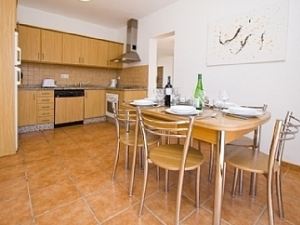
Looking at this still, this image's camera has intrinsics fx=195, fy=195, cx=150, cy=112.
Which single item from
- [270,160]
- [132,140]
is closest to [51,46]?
[132,140]

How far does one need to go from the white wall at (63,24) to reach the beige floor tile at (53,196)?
366cm

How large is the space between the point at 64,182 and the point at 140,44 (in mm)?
3638

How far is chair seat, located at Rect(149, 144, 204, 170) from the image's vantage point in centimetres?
132

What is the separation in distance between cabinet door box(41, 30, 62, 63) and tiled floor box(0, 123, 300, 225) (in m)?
2.27

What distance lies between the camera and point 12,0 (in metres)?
2.38

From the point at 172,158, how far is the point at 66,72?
4.15 m

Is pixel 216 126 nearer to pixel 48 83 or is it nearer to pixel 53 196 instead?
pixel 53 196

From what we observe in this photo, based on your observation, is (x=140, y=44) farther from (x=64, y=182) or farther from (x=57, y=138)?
(x=64, y=182)

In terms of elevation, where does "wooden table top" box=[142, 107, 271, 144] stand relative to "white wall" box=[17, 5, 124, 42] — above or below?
below

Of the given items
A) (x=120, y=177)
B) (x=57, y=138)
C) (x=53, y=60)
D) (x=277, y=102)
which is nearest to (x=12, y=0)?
(x=53, y=60)

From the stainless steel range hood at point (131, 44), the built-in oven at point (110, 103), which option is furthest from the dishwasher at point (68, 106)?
the stainless steel range hood at point (131, 44)

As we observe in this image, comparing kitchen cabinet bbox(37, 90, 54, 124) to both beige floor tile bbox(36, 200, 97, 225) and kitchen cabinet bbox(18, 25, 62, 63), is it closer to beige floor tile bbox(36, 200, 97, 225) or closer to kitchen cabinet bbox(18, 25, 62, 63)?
kitchen cabinet bbox(18, 25, 62, 63)

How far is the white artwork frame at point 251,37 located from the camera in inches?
91.0

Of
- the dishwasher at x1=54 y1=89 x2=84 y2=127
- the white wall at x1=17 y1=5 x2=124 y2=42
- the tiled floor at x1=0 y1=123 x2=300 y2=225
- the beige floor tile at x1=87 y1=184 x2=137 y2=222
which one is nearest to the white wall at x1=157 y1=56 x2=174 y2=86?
the white wall at x1=17 y1=5 x2=124 y2=42
